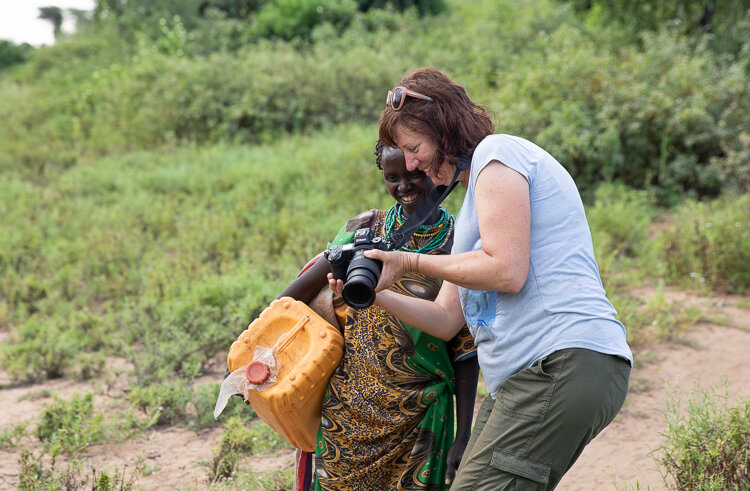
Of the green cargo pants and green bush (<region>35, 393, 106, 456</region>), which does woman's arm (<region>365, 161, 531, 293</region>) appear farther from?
green bush (<region>35, 393, 106, 456</region>)

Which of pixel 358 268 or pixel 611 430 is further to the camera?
pixel 611 430

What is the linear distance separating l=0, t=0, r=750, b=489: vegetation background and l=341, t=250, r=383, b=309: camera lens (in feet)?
3.01

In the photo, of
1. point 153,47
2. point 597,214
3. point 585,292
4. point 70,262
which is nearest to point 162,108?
point 153,47

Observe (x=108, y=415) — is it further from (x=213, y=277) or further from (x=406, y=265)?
(x=406, y=265)

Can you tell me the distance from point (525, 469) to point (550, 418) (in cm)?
14

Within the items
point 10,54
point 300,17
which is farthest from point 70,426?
point 10,54

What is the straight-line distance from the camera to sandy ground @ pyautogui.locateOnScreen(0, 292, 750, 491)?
10.6 ft

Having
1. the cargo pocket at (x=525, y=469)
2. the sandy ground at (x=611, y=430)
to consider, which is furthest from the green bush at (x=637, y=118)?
the cargo pocket at (x=525, y=469)

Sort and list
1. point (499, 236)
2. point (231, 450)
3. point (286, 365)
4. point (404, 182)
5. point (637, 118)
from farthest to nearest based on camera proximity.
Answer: point (637, 118) < point (231, 450) < point (404, 182) < point (286, 365) < point (499, 236)

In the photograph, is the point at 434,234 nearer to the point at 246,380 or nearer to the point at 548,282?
the point at 548,282

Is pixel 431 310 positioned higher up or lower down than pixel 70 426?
higher up

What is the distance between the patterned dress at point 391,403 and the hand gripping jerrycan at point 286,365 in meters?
0.07

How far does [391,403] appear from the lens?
212 centimetres

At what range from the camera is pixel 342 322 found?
2299 millimetres
